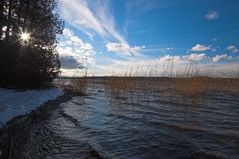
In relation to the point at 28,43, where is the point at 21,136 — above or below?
below

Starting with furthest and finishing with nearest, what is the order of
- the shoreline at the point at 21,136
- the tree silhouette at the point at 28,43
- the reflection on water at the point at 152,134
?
the tree silhouette at the point at 28,43 < the reflection on water at the point at 152,134 < the shoreline at the point at 21,136

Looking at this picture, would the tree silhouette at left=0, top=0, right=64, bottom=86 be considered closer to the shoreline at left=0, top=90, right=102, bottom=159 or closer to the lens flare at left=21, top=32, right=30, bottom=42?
the lens flare at left=21, top=32, right=30, bottom=42

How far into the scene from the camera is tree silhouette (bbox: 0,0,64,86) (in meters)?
16.8

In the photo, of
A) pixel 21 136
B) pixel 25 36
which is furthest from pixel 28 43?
pixel 21 136

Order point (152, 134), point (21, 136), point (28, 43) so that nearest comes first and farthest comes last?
point (21, 136) < point (152, 134) < point (28, 43)

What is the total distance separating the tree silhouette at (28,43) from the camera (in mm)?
16828

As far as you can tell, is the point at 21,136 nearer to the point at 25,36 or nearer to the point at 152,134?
the point at 152,134

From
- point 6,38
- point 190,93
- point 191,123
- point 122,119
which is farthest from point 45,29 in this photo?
point 191,123

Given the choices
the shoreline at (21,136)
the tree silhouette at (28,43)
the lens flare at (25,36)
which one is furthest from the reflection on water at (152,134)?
the lens flare at (25,36)

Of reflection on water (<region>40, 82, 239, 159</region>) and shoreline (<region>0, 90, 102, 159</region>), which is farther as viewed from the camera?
reflection on water (<region>40, 82, 239, 159</region>)

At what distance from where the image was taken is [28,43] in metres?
19.6

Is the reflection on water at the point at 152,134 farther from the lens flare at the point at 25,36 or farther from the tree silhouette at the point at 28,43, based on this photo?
the lens flare at the point at 25,36

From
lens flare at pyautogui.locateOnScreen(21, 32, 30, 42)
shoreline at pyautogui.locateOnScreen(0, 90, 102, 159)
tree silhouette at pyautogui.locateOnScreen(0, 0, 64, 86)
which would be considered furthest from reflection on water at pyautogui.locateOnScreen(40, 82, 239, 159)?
lens flare at pyautogui.locateOnScreen(21, 32, 30, 42)

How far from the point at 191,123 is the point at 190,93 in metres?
8.68
